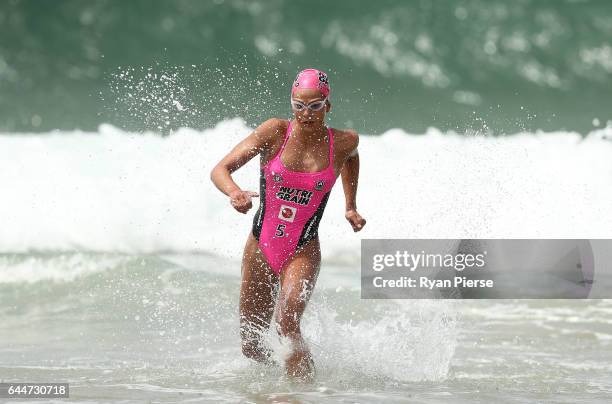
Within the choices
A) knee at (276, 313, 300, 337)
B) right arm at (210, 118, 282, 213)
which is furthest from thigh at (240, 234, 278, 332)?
right arm at (210, 118, 282, 213)

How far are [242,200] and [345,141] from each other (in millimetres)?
1103

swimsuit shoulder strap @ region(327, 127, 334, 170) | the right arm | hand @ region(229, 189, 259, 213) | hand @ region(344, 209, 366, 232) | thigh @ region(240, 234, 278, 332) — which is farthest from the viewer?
hand @ region(344, 209, 366, 232)

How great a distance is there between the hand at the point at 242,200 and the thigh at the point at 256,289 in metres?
0.83

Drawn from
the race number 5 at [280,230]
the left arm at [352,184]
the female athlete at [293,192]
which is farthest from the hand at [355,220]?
the race number 5 at [280,230]

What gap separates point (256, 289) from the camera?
6.58 metres

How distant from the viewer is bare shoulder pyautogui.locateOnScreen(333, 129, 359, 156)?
6.39 metres

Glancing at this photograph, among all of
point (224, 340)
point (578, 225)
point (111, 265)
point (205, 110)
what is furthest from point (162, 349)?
point (578, 225)

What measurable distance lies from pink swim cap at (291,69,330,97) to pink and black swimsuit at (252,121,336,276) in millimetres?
296

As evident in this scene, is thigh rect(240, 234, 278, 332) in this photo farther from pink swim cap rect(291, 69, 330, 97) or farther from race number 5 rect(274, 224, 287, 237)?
pink swim cap rect(291, 69, 330, 97)

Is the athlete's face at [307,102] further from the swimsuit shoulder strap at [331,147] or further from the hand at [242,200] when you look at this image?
the hand at [242,200]

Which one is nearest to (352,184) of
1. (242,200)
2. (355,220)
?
(355,220)

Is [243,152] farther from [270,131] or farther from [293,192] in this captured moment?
[293,192]

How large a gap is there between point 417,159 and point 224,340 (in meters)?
12.1

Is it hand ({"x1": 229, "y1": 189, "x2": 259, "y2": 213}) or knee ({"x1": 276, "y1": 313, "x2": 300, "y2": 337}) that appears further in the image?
knee ({"x1": 276, "y1": 313, "x2": 300, "y2": 337})
